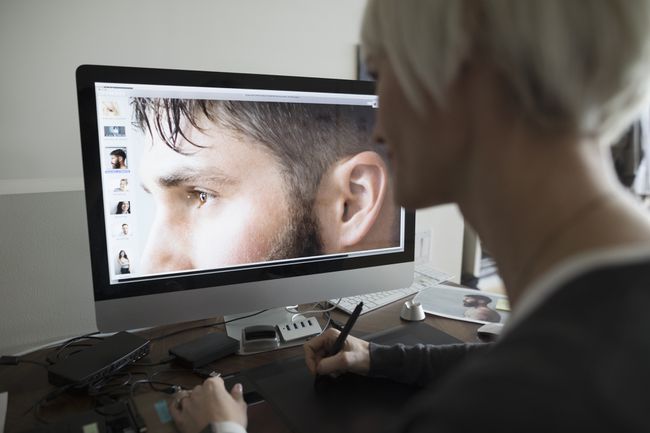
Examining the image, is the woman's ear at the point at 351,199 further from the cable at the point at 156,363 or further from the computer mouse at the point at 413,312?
the cable at the point at 156,363

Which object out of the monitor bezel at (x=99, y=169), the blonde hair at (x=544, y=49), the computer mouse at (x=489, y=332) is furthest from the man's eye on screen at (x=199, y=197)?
the computer mouse at (x=489, y=332)

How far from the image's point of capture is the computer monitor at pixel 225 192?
771 millimetres

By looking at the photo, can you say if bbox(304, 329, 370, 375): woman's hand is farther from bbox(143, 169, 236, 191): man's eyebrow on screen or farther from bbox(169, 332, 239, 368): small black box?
bbox(143, 169, 236, 191): man's eyebrow on screen

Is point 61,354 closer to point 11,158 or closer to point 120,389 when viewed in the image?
point 120,389

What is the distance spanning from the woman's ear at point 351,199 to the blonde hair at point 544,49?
537 millimetres

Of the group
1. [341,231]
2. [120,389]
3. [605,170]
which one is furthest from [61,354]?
[605,170]

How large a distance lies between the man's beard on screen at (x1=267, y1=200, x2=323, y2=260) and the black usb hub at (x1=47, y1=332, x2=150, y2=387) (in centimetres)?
30

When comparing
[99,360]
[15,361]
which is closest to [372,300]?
[99,360]

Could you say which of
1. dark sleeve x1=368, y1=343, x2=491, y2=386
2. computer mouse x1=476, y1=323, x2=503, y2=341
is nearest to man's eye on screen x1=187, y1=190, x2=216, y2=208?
dark sleeve x1=368, y1=343, x2=491, y2=386

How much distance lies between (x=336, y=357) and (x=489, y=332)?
0.36 meters

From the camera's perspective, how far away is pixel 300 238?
0.93 metres

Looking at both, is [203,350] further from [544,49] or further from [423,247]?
[423,247]

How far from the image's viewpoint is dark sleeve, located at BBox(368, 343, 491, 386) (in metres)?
0.74

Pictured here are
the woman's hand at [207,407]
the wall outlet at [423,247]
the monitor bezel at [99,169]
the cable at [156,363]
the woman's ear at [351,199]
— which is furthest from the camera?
the wall outlet at [423,247]
